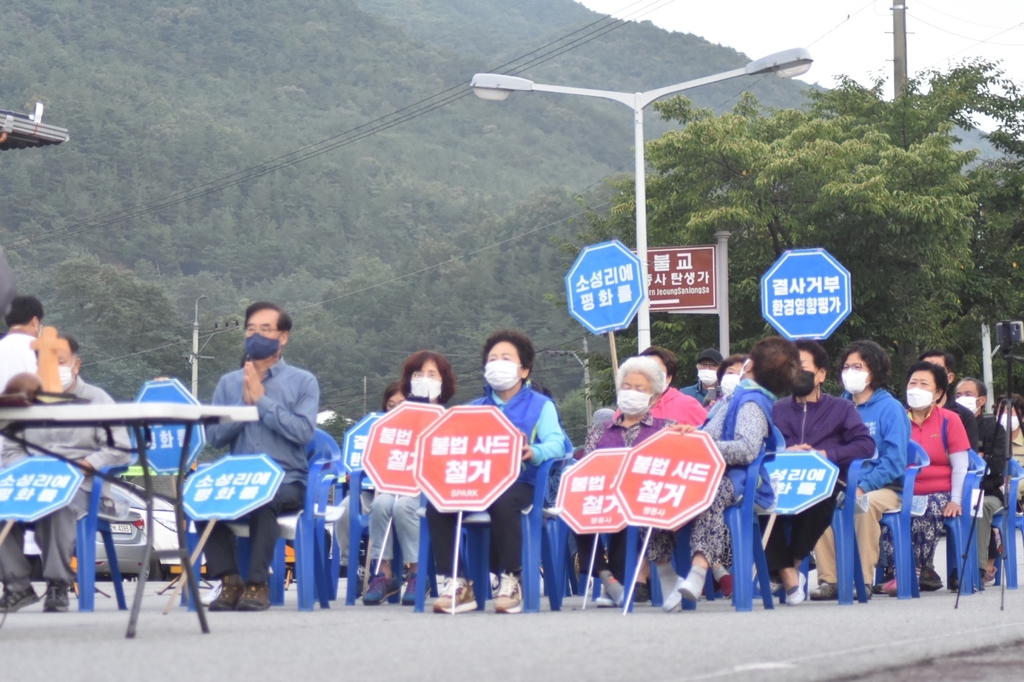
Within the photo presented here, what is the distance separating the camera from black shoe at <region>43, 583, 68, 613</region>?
9203mm

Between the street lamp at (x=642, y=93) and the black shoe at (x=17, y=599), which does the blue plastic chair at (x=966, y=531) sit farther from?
the street lamp at (x=642, y=93)

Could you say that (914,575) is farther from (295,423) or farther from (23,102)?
(23,102)

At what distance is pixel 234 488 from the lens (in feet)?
28.3

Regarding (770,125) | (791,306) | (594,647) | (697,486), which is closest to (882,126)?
(770,125)

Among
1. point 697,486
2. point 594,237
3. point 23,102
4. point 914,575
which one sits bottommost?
point 914,575

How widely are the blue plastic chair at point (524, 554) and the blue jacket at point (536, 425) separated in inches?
3.1

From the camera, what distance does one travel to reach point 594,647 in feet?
20.3

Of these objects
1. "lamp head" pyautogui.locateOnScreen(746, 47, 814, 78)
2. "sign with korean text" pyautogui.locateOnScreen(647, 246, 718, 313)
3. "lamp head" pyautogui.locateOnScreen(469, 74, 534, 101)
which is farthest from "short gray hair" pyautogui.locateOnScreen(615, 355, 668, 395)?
"sign with korean text" pyautogui.locateOnScreen(647, 246, 718, 313)

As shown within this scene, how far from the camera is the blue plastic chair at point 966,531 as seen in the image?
1105 cm

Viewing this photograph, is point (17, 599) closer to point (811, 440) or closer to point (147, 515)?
point (147, 515)

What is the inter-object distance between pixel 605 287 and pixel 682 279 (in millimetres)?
8584

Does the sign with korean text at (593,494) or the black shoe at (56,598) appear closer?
the sign with korean text at (593,494)

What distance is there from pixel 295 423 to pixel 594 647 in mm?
3177

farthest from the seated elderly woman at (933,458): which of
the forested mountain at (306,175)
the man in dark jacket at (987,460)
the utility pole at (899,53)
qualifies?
the forested mountain at (306,175)
